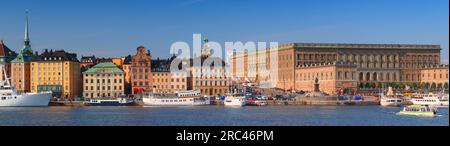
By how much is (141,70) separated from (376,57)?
94.9ft

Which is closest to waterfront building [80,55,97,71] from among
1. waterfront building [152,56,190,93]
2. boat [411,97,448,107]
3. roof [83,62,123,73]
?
roof [83,62,123,73]

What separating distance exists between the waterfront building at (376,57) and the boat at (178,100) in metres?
26.6

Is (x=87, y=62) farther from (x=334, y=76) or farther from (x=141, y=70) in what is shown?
(x=334, y=76)

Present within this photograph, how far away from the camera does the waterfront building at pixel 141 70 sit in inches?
2606

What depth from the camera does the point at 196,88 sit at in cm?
6650

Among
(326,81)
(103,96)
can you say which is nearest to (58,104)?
(103,96)

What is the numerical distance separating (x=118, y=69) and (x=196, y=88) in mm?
6690

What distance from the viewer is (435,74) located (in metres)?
80.1

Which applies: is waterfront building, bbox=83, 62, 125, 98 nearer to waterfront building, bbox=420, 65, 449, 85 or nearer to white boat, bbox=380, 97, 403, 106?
white boat, bbox=380, 97, 403, 106

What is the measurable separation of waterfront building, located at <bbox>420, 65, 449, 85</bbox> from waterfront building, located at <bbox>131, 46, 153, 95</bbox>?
29599 mm
